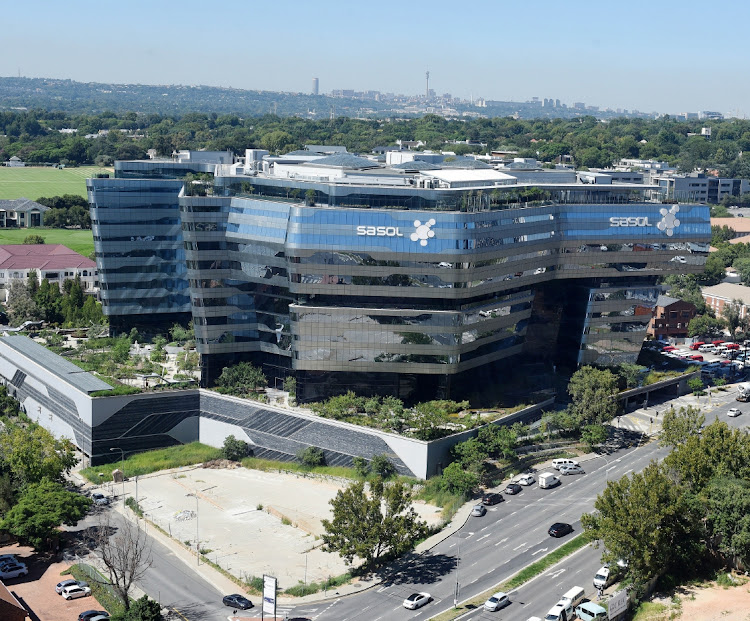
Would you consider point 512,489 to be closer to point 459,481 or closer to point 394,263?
point 459,481

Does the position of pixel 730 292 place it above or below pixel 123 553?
above

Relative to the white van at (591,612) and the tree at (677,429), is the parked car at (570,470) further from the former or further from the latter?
the white van at (591,612)

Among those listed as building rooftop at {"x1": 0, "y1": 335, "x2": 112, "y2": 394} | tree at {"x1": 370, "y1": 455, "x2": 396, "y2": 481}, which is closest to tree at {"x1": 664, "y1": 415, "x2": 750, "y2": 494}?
tree at {"x1": 370, "y1": 455, "x2": 396, "y2": 481}

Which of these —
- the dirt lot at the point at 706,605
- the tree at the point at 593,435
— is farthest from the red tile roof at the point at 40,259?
the dirt lot at the point at 706,605

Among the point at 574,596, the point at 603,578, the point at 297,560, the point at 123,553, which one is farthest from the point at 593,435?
the point at 123,553

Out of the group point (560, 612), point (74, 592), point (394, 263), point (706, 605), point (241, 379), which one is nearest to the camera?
point (560, 612)

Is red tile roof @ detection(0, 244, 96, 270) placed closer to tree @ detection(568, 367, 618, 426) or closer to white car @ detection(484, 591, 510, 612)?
tree @ detection(568, 367, 618, 426)

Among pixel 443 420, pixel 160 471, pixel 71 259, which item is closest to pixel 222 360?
pixel 160 471
